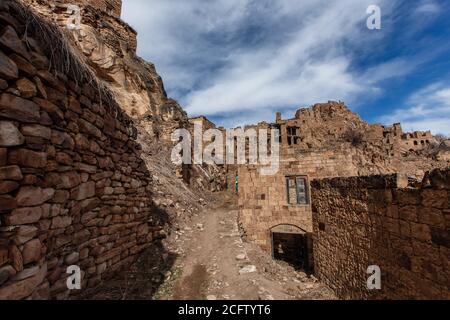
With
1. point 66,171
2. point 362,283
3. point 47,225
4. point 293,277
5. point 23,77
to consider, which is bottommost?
point 293,277

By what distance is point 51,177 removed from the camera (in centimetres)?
295

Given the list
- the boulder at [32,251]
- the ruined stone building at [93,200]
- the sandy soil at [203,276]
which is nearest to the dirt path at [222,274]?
the sandy soil at [203,276]

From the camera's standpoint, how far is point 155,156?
1288cm

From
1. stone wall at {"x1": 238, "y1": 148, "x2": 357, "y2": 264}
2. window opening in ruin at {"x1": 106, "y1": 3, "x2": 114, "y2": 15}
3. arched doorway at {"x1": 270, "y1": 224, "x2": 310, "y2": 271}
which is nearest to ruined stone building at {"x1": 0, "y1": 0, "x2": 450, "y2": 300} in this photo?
stone wall at {"x1": 238, "y1": 148, "x2": 357, "y2": 264}

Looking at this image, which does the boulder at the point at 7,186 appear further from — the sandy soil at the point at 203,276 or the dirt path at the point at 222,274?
the dirt path at the point at 222,274

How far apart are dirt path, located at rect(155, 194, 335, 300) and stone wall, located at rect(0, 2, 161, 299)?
1390 mm

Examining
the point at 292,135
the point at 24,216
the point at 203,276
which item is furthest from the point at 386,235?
the point at 292,135

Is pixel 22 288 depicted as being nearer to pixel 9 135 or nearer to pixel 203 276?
pixel 9 135

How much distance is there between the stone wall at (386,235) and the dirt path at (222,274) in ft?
3.94

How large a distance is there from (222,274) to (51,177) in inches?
155

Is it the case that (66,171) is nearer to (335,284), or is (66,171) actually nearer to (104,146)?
(104,146)

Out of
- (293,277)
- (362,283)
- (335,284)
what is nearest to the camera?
(362,283)
